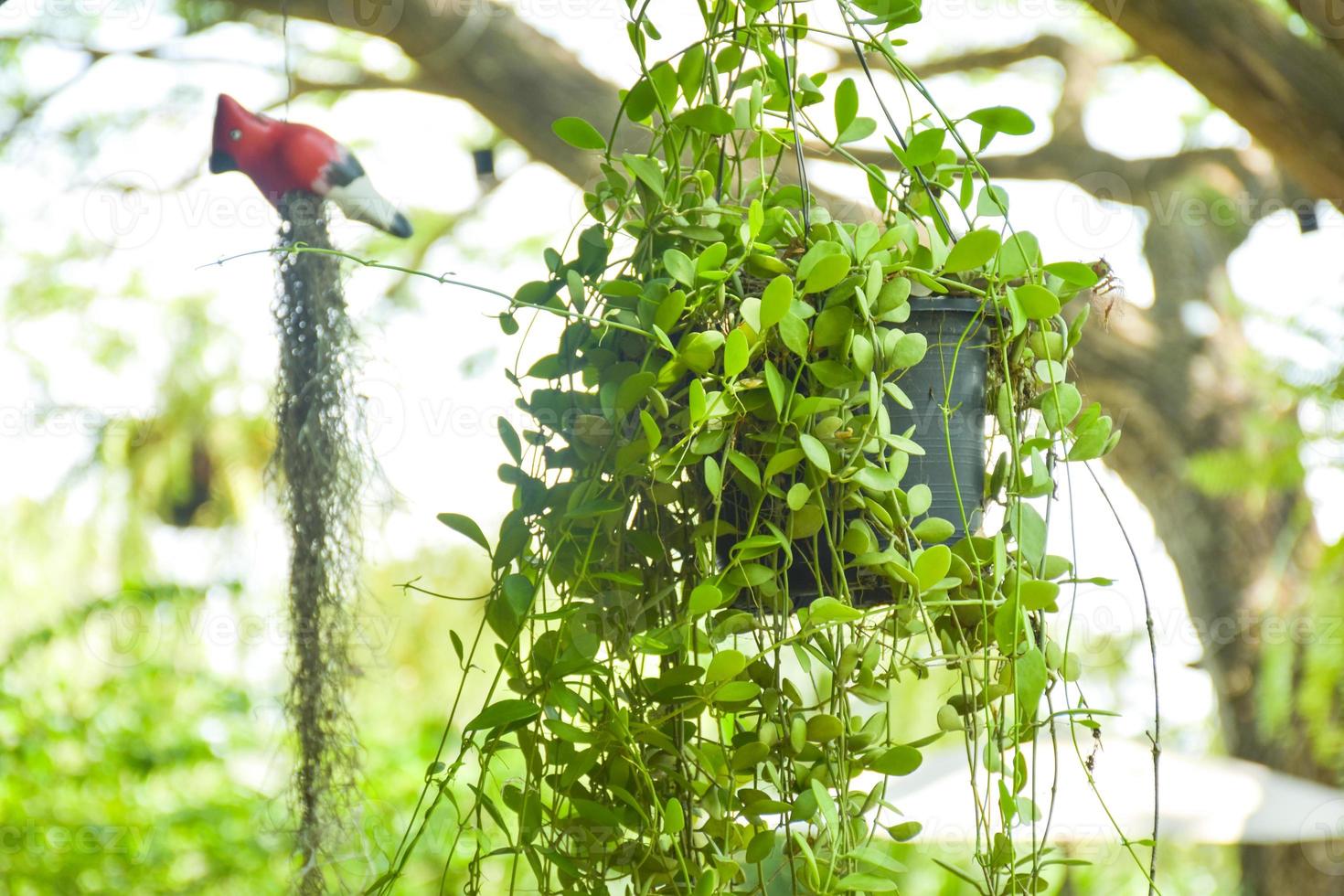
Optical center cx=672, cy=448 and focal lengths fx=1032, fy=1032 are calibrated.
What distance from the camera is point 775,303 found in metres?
0.45

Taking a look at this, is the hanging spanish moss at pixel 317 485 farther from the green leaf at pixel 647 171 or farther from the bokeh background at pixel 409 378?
the green leaf at pixel 647 171

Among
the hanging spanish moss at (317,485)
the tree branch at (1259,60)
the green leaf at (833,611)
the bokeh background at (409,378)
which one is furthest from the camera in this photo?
the bokeh background at (409,378)

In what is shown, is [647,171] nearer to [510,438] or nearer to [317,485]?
[510,438]

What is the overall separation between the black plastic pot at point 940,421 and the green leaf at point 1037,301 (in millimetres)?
35

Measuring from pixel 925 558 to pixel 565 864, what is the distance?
224 mm

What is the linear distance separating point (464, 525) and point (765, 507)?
6.1 inches

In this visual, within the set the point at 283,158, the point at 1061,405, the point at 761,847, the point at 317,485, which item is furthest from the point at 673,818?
the point at 283,158

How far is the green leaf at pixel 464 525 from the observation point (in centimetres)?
50

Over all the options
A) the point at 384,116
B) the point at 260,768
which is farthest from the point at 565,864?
the point at 384,116

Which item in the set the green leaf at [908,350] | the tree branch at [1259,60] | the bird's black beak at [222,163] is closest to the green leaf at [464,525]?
the green leaf at [908,350]

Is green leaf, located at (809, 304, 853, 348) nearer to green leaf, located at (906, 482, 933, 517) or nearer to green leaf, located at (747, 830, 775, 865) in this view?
green leaf, located at (906, 482, 933, 517)

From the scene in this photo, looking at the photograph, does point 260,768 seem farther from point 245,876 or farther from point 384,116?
point 384,116

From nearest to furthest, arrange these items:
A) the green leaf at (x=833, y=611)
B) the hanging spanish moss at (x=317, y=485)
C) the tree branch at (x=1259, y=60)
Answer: the green leaf at (x=833, y=611) → the hanging spanish moss at (x=317, y=485) → the tree branch at (x=1259, y=60)

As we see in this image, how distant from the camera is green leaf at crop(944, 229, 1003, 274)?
0.47m
